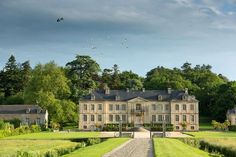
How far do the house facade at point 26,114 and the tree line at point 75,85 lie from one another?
129cm

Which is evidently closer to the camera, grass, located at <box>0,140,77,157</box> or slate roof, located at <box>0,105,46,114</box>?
grass, located at <box>0,140,77,157</box>

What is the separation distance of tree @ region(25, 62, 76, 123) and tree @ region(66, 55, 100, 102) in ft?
32.5

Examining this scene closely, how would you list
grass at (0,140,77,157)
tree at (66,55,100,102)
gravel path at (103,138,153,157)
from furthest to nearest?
tree at (66,55,100,102), grass at (0,140,77,157), gravel path at (103,138,153,157)

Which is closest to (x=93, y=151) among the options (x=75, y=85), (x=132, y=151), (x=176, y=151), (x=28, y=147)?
(x=132, y=151)

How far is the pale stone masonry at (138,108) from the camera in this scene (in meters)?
73.2

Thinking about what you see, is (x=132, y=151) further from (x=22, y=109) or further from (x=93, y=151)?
Answer: (x=22, y=109)

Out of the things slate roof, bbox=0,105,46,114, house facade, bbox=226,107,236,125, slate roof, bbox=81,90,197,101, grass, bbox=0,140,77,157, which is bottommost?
grass, bbox=0,140,77,157

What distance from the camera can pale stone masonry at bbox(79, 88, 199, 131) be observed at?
240 feet

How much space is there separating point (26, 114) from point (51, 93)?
501 cm

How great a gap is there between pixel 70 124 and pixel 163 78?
22910 millimetres

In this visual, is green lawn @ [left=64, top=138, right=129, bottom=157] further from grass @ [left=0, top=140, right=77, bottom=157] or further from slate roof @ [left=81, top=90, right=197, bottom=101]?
slate roof @ [left=81, top=90, right=197, bottom=101]

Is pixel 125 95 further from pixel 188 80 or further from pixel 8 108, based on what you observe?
pixel 188 80

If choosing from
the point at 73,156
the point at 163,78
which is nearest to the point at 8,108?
the point at 163,78

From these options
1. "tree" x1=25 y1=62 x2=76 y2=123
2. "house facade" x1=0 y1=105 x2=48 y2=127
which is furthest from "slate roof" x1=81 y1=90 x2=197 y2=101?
"house facade" x1=0 y1=105 x2=48 y2=127
